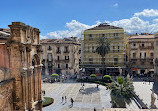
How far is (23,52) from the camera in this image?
8.28 metres

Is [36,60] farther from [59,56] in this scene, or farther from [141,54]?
[141,54]

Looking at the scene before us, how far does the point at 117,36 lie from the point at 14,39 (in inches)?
1466

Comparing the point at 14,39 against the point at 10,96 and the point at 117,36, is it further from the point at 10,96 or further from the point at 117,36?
the point at 117,36

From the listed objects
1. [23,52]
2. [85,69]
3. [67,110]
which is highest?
[23,52]

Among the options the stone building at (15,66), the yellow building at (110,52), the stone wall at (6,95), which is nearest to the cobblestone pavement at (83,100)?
the stone building at (15,66)

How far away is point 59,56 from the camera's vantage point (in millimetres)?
43906

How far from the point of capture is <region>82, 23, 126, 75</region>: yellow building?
4108 centimetres

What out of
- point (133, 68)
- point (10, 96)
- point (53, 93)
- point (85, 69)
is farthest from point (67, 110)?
point (133, 68)

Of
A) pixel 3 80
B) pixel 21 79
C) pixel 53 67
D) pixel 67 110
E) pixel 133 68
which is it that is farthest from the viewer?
pixel 53 67

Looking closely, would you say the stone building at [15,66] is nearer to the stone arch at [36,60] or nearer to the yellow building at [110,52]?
the stone arch at [36,60]

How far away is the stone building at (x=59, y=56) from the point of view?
4331 centimetres

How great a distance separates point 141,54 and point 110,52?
9.18m

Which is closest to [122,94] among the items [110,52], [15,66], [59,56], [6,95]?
[15,66]

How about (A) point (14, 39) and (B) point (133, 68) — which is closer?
(A) point (14, 39)
